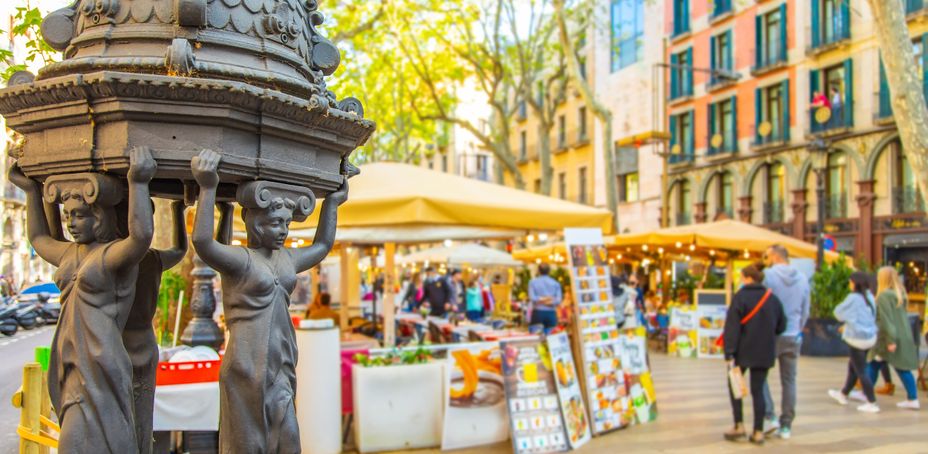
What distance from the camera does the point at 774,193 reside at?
3262cm

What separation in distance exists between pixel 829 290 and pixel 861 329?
714 cm

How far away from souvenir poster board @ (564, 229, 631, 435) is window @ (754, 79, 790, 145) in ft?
82.9

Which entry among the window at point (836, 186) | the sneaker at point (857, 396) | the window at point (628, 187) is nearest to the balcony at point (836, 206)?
the window at point (836, 186)

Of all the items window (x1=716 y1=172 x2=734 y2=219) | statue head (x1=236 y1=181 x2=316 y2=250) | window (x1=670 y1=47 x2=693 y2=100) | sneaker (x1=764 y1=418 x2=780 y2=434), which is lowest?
sneaker (x1=764 y1=418 x2=780 y2=434)

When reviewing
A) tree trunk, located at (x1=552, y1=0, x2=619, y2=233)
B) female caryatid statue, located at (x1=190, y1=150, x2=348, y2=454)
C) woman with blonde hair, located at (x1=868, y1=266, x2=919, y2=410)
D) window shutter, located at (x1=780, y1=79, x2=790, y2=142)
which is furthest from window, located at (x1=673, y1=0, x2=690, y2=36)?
female caryatid statue, located at (x1=190, y1=150, x2=348, y2=454)

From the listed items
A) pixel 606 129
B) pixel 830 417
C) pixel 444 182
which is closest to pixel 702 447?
pixel 830 417

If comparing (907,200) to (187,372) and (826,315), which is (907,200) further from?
(187,372)

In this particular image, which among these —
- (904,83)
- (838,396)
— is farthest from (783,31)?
(838,396)

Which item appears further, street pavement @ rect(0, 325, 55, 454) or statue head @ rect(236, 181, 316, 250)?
street pavement @ rect(0, 325, 55, 454)

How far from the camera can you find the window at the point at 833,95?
2848cm

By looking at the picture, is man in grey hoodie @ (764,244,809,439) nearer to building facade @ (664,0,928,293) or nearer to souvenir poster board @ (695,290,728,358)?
souvenir poster board @ (695,290,728,358)

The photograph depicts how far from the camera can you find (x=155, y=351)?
3381mm

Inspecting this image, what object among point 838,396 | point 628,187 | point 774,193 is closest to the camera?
point 838,396

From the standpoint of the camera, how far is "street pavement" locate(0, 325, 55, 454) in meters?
4.97
